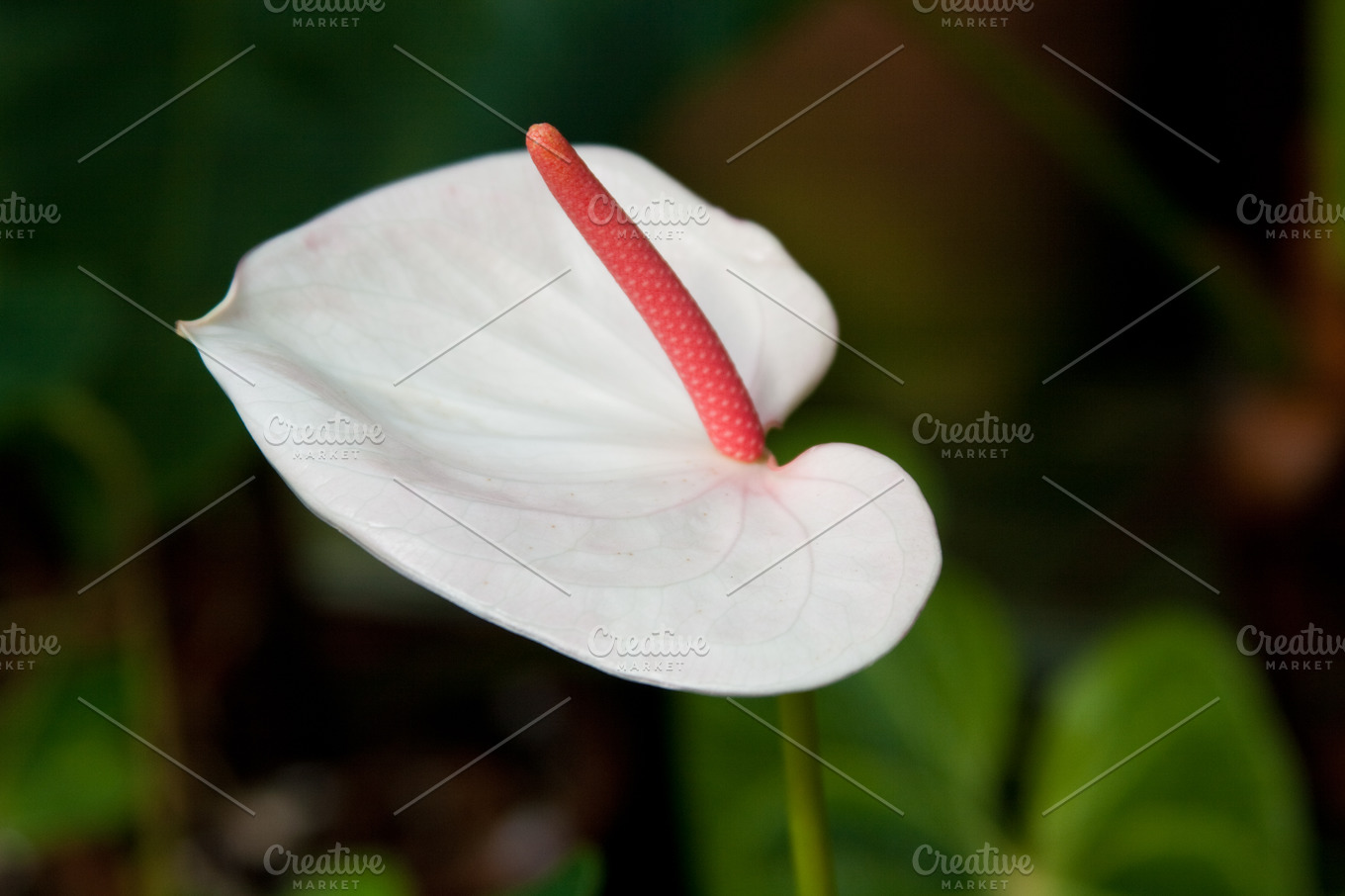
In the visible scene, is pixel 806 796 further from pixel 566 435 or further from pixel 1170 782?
pixel 1170 782

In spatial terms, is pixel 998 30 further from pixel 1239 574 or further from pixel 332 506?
pixel 332 506

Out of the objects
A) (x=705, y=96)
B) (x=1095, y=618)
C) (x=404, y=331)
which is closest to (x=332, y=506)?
(x=404, y=331)

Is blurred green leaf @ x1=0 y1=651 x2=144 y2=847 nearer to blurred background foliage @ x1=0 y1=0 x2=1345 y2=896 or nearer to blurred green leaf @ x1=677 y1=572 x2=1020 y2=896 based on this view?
blurred background foliage @ x1=0 y1=0 x2=1345 y2=896

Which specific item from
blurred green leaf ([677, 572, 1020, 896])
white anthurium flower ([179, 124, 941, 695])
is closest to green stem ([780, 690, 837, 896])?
white anthurium flower ([179, 124, 941, 695])

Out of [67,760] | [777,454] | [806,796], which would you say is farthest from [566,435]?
[67,760]

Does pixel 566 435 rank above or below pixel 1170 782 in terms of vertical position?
above

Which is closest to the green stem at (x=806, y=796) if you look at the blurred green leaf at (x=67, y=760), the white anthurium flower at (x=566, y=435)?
the white anthurium flower at (x=566, y=435)

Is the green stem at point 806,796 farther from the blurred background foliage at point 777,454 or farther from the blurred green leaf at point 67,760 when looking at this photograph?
the blurred green leaf at point 67,760
